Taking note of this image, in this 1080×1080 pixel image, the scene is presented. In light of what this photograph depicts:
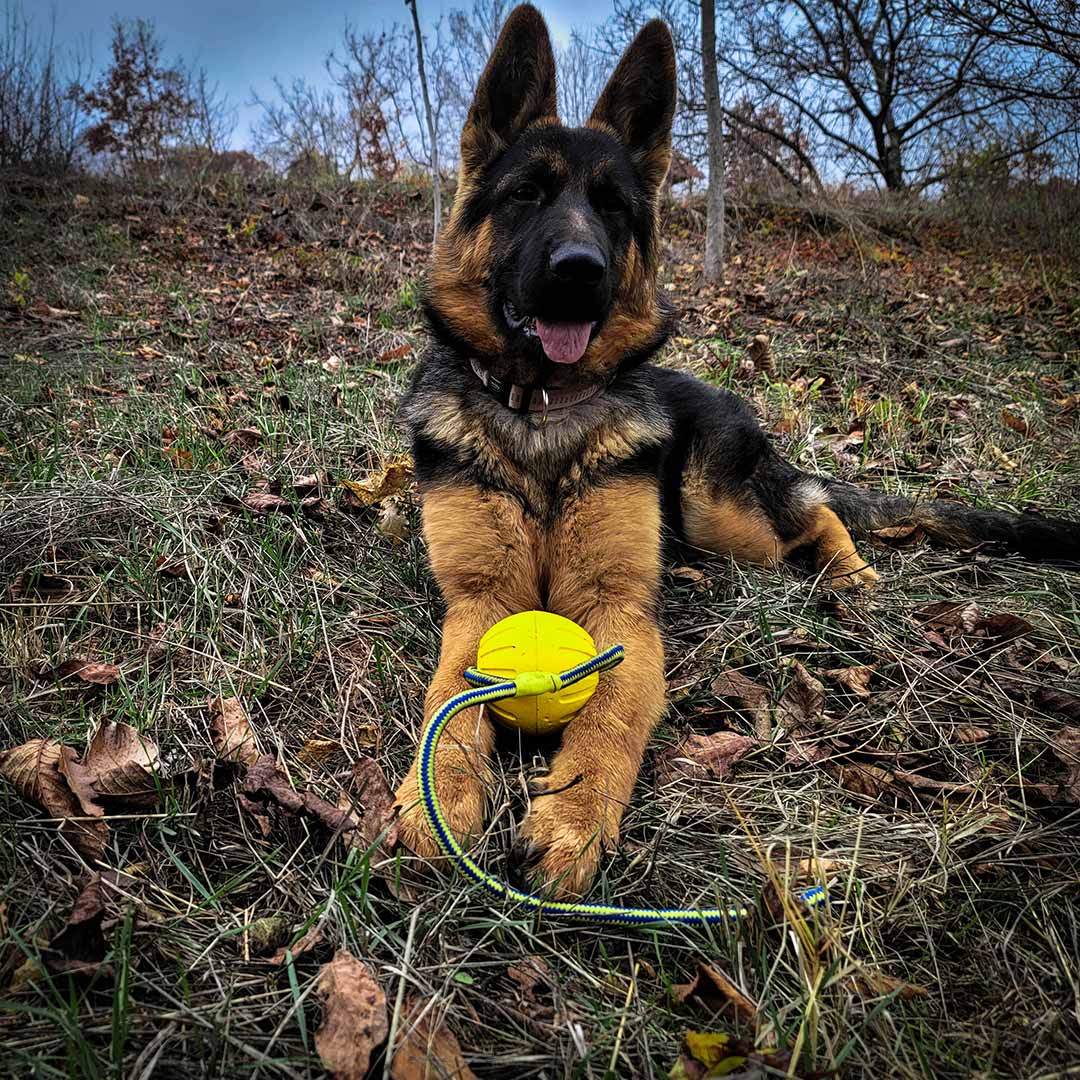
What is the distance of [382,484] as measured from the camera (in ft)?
12.5

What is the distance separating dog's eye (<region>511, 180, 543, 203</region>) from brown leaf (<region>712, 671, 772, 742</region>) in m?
2.12

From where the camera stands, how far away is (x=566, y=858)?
69.4 inches

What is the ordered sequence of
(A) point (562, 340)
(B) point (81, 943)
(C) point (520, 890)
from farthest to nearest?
(A) point (562, 340) < (C) point (520, 890) < (B) point (81, 943)

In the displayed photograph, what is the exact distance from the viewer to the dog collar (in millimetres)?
2905

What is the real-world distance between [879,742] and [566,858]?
1.19 meters

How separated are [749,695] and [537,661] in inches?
34.6

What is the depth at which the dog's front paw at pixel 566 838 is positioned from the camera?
1729 mm

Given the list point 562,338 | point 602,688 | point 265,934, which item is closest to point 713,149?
point 562,338

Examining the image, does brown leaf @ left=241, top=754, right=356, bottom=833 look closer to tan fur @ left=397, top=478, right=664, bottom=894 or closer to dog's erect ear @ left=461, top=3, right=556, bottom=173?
tan fur @ left=397, top=478, right=664, bottom=894

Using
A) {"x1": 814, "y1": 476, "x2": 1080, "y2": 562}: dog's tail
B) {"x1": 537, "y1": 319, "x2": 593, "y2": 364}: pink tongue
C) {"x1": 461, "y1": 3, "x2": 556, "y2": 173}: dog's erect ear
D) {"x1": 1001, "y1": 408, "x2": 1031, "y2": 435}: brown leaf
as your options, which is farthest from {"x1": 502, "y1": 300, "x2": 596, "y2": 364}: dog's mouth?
{"x1": 1001, "y1": 408, "x2": 1031, "y2": 435}: brown leaf

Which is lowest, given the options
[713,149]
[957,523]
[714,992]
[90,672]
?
[714,992]

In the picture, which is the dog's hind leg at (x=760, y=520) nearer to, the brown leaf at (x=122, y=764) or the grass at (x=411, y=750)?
the grass at (x=411, y=750)

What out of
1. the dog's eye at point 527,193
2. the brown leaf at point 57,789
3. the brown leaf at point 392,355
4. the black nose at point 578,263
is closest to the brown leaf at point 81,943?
the brown leaf at point 57,789

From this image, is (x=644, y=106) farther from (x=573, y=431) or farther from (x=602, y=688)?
(x=602, y=688)
